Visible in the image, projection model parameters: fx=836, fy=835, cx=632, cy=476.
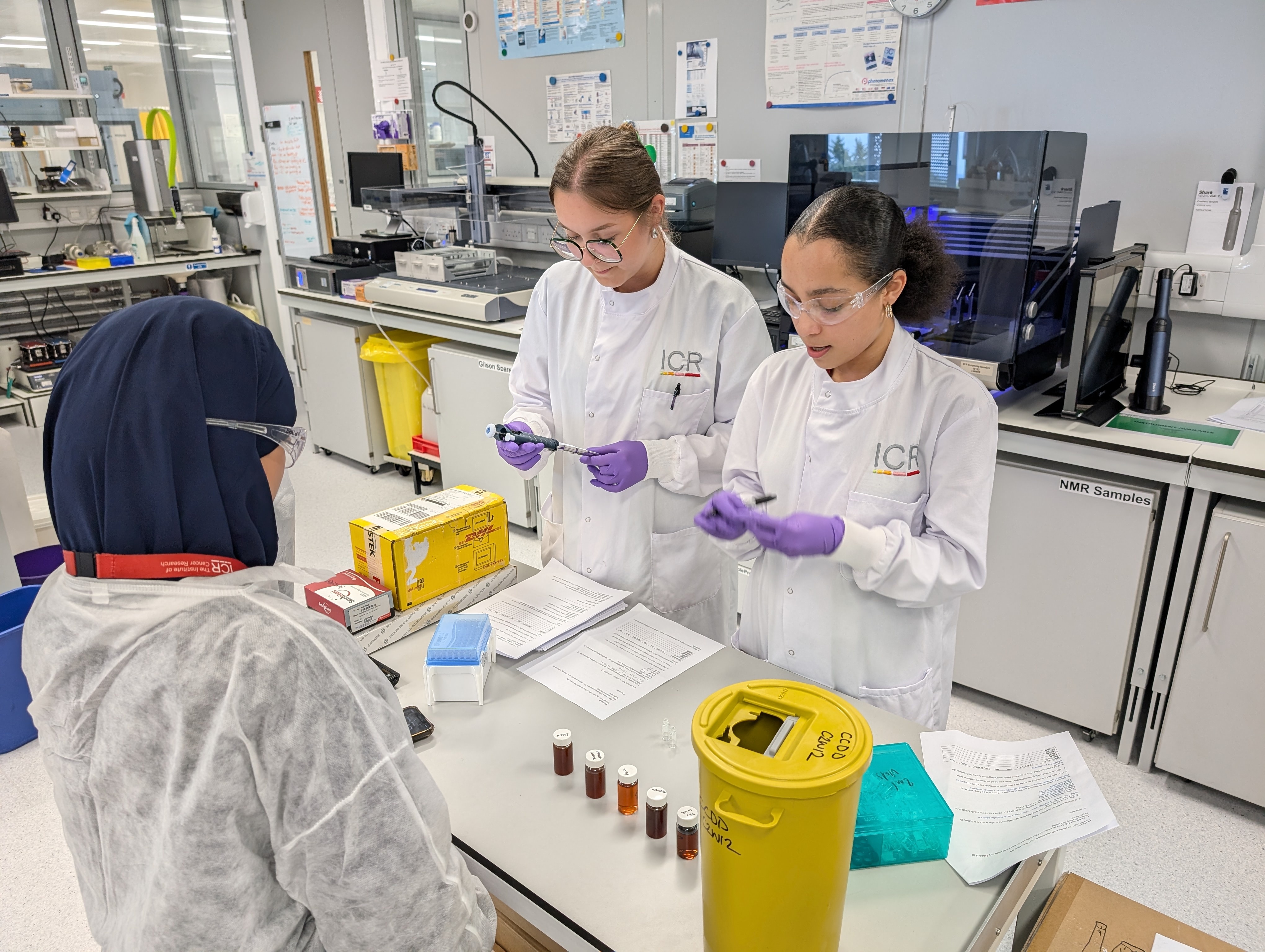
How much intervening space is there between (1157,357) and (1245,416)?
0.85 feet

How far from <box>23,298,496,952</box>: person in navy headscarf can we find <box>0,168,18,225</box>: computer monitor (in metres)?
5.08

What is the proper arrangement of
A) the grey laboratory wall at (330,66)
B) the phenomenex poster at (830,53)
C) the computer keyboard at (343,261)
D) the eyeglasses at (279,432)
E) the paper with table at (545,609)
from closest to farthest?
the eyeglasses at (279,432), the paper with table at (545,609), the phenomenex poster at (830,53), the computer keyboard at (343,261), the grey laboratory wall at (330,66)

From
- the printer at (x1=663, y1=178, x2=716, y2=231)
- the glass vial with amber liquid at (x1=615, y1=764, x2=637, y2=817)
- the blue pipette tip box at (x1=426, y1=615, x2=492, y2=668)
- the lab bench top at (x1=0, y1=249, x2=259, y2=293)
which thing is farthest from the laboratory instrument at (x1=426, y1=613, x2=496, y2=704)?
the lab bench top at (x1=0, y1=249, x2=259, y2=293)

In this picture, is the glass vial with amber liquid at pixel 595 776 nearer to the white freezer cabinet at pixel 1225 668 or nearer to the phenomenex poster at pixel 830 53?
the white freezer cabinet at pixel 1225 668

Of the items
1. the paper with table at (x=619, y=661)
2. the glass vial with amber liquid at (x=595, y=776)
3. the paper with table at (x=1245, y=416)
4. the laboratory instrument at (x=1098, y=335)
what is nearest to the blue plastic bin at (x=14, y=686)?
the paper with table at (x=619, y=661)

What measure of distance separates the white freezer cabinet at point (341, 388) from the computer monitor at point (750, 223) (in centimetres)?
190

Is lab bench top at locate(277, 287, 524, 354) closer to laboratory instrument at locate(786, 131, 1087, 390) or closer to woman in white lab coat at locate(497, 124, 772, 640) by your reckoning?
woman in white lab coat at locate(497, 124, 772, 640)

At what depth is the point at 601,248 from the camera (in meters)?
1.58

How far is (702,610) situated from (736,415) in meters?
0.51

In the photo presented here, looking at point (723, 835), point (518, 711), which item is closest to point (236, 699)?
point (723, 835)

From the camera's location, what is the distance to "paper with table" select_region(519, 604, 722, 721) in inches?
52.6

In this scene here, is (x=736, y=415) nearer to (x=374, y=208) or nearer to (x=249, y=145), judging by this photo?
(x=374, y=208)

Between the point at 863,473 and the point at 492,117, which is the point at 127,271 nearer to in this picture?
the point at 492,117

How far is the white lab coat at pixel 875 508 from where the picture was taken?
1282 mm
